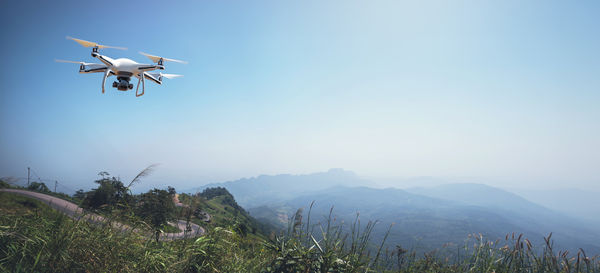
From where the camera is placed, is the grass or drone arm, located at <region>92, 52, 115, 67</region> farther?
drone arm, located at <region>92, 52, 115, 67</region>

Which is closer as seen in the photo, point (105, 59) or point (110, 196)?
point (110, 196)

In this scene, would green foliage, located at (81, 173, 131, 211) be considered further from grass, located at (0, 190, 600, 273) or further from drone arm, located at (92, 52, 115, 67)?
drone arm, located at (92, 52, 115, 67)

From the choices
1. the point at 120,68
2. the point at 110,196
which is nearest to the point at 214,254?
the point at 110,196

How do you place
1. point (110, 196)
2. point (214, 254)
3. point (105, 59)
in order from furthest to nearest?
point (105, 59)
point (110, 196)
point (214, 254)

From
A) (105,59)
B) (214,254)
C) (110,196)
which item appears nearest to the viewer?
(214,254)

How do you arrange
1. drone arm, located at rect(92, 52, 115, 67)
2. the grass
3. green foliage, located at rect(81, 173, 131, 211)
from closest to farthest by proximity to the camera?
the grass → green foliage, located at rect(81, 173, 131, 211) → drone arm, located at rect(92, 52, 115, 67)

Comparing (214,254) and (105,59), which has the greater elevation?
(105,59)

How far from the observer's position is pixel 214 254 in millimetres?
5145

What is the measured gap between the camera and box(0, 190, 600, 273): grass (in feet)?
13.0

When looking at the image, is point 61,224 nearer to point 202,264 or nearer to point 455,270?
point 202,264

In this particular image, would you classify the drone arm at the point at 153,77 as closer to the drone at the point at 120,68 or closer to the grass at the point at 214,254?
the drone at the point at 120,68

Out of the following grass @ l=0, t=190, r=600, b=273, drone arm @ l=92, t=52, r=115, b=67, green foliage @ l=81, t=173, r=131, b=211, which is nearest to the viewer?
grass @ l=0, t=190, r=600, b=273

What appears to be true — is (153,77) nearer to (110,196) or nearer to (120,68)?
(120,68)

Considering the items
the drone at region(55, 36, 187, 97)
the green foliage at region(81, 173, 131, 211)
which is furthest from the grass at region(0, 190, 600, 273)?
the drone at region(55, 36, 187, 97)
